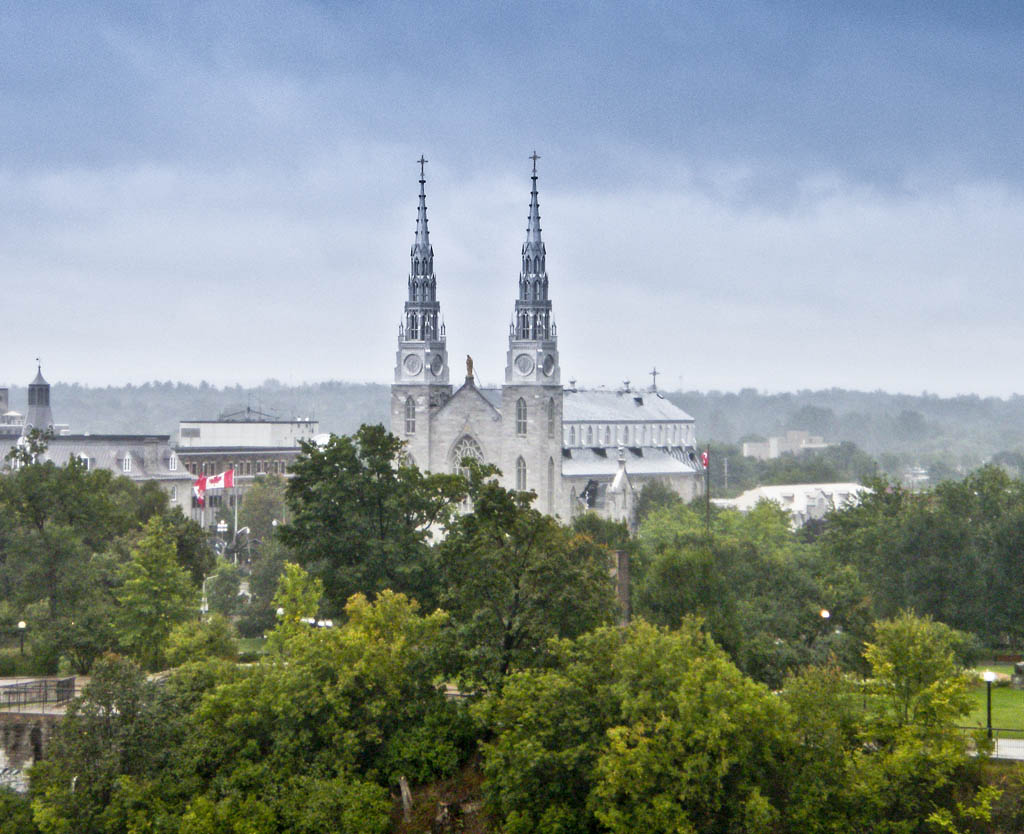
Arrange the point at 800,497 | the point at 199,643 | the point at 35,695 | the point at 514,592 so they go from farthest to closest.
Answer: the point at 800,497 < the point at 199,643 < the point at 35,695 < the point at 514,592

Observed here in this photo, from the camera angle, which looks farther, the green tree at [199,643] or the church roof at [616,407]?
the church roof at [616,407]

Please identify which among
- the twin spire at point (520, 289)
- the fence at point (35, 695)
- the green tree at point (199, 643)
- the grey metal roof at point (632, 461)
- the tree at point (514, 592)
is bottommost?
the fence at point (35, 695)

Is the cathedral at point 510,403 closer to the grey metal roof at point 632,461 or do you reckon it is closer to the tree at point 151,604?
the grey metal roof at point 632,461

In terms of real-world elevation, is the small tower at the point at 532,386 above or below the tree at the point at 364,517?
above

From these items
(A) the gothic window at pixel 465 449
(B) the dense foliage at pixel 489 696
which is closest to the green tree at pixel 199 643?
(B) the dense foliage at pixel 489 696

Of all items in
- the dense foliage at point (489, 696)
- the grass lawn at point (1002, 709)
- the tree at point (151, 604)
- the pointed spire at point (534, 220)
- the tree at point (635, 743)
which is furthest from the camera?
the pointed spire at point (534, 220)

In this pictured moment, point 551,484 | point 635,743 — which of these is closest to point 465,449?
point 551,484

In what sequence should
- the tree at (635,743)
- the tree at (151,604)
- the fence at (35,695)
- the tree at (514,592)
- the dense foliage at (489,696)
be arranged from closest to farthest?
1. the tree at (635,743)
2. the dense foliage at (489,696)
3. the tree at (514,592)
4. the fence at (35,695)
5. the tree at (151,604)

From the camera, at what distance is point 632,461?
148250 millimetres

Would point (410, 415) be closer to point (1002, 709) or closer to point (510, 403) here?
point (510, 403)

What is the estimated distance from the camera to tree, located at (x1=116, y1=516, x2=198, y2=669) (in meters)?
57.9

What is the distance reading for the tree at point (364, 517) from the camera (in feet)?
185

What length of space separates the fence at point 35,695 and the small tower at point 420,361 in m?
70.0

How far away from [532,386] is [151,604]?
211 feet
